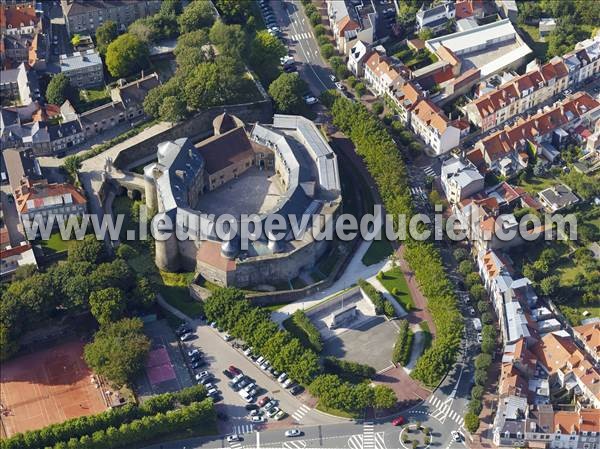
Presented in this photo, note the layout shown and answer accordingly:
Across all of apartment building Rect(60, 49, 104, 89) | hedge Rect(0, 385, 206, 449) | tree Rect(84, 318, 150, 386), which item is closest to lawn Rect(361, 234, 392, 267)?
hedge Rect(0, 385, 206, 449)

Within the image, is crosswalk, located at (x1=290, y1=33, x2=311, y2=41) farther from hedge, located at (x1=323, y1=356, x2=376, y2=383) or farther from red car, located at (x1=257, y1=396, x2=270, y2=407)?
red car, located at (x1=257, y1=396, x2=270, y2=407)

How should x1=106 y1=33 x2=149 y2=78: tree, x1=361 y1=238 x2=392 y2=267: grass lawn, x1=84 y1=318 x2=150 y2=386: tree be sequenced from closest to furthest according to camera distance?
x1=84 y1=318 x2=150 y2=386: tree
x1=361 y1=238 x2=392 y2=267: grass lawn
x1=106 y1=33 x2=149 y2=78: tree

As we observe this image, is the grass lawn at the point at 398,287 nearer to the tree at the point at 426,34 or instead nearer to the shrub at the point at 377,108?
the shrub at the point at 377,108

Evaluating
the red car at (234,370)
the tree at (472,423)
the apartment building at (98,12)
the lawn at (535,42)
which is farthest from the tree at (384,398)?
the apartment building at (98,12)

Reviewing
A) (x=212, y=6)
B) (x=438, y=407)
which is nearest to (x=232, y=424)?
(x=438, y=407)

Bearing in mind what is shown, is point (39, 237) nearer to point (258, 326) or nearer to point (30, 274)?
point (30, 274)
